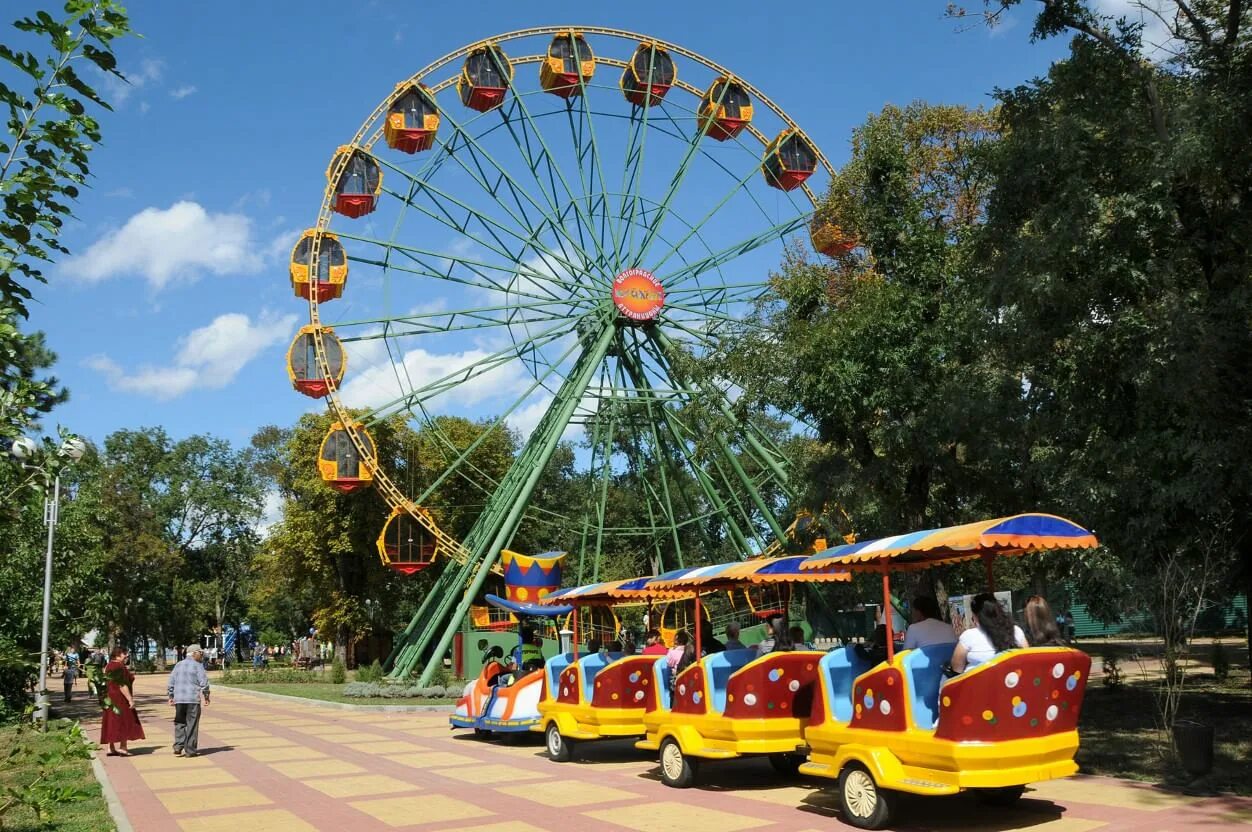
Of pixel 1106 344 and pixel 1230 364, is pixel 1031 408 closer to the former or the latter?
pixel 1106 344

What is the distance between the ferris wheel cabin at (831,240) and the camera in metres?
22.4

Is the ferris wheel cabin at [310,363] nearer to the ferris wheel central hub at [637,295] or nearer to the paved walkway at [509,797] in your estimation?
the ferris wheel central hub at [637,295]

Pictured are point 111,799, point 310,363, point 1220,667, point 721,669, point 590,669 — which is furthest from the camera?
point 310,363

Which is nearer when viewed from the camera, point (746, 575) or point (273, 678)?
point (746, 575)

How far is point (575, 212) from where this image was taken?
29.5 metres

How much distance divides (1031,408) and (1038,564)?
706 centimetres

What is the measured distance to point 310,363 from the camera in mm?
27406

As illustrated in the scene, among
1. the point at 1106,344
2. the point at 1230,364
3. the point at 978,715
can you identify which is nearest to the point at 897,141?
the point at 1106,344

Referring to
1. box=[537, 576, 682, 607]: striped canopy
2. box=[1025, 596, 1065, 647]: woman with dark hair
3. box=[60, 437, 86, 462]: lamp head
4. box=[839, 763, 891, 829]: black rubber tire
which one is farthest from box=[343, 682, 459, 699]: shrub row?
box=[60, 437, 86, 462]: lamp head

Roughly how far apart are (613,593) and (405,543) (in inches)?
564

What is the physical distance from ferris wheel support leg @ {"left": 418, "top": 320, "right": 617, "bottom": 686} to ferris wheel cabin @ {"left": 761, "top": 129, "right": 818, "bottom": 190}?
740cm

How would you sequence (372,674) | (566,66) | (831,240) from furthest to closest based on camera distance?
1. (566,66)
2. (372,674)
3. (831,240)

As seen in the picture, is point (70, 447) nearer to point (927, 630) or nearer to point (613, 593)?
point (927, 630)

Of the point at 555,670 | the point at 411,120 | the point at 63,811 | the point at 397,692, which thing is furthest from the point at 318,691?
the point at 63,811
